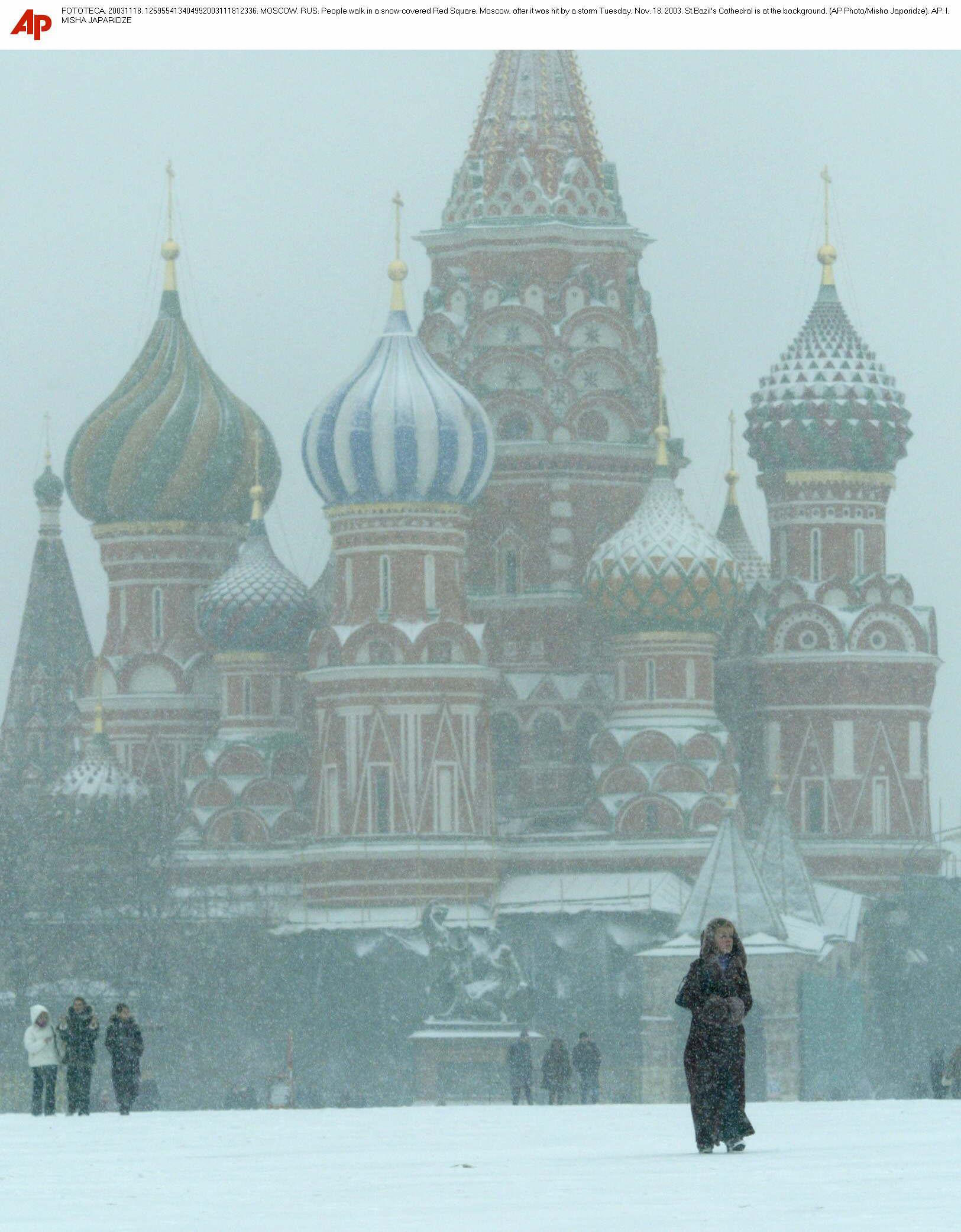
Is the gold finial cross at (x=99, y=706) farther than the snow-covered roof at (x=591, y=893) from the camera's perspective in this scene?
Yes

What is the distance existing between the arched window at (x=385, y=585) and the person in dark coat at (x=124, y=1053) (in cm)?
2920

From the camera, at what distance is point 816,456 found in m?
58.2

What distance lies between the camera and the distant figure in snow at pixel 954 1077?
34.5 m

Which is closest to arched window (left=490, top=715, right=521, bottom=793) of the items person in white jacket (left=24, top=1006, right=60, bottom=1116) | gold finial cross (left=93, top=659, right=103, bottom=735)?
gold finial cross (left=93, top=659, right=103, bottom=735)

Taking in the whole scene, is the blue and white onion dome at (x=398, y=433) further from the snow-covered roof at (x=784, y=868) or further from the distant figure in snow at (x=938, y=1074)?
the distant figure in snow at (x=938, y=1074)

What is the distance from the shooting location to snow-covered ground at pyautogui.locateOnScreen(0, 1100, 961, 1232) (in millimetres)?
15336

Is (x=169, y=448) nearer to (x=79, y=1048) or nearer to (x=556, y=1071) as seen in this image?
(x=556, y=1071)

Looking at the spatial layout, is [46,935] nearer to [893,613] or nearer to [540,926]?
[540,926]

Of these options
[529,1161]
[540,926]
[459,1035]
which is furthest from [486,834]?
[529,1161]

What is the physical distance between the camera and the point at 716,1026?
18172 mm

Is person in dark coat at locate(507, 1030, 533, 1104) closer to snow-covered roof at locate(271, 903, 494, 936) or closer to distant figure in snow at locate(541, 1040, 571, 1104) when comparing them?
distant figure in snow at locate(541, 1040, 571, 1104)

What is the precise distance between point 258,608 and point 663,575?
247 inches
